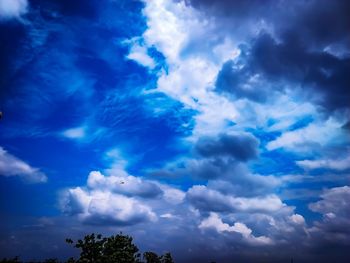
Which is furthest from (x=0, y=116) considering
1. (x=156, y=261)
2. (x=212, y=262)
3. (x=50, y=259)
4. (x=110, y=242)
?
(x=212, y=262)

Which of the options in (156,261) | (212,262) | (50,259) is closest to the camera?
(50,259)

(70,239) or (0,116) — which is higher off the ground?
(0,116)

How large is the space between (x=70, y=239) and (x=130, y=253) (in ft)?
41.9

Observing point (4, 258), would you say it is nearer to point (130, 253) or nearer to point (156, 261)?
point (130, 253)

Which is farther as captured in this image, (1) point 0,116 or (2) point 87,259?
(2) point 87,259

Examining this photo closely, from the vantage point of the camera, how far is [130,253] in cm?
6600

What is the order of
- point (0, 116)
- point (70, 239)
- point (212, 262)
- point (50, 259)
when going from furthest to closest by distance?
point (212, 262)
point (50, 259)
point (70, 239)
point (0, 116)

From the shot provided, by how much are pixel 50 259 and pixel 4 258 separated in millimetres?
9677

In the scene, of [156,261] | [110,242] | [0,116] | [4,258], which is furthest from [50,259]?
[0,116]

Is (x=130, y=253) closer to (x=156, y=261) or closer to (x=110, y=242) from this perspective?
(x=110, y=242)

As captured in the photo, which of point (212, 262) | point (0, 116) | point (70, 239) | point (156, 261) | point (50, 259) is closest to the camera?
point (0, 116)

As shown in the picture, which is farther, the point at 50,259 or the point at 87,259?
the point at 50,259

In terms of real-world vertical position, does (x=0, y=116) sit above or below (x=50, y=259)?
above

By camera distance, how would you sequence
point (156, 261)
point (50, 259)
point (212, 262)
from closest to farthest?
point (50, 259) → point (156, 261) → point (212, 262)
